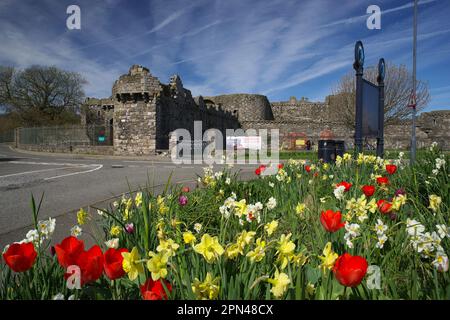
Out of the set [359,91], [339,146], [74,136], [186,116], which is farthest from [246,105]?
[359,91]

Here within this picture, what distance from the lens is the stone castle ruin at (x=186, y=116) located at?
22.4m

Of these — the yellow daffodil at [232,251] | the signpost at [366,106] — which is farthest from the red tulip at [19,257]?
the signpost at [366,106]

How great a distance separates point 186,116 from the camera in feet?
89.1

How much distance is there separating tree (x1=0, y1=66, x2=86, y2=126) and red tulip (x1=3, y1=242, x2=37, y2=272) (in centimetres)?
4607

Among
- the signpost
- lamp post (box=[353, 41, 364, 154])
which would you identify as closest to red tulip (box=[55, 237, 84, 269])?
the signpost

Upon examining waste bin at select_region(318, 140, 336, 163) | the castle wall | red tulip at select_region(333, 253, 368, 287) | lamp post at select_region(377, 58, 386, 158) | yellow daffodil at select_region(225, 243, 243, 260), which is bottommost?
yellow daffodil at select_region(225, 243, 243, 260)

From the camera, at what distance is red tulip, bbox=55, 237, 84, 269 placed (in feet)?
3.78

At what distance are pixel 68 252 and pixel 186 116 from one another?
86.9 ft

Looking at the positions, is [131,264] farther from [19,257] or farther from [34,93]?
[34,93]

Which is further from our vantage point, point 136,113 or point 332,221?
point 136,113

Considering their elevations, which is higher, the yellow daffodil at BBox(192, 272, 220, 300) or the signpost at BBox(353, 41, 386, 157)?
the signpost at BBox(353, 41, 386, 157)

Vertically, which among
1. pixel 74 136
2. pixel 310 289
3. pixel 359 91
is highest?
pixel 74 136

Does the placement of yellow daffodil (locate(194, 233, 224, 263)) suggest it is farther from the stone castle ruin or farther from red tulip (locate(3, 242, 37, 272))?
the stone castle ruin
